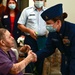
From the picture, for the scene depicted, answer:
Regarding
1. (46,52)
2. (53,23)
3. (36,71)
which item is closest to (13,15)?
(36,71)

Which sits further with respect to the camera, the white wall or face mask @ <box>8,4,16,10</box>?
the white wall

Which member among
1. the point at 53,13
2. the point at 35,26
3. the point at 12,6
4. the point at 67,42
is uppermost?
the point at 53,13

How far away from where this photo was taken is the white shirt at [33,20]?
3.54 meters

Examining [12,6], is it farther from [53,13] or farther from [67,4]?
[53,13]

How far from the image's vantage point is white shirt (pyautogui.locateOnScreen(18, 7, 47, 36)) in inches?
139

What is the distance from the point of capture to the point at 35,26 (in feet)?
11.6

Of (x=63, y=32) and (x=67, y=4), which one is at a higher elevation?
(x=63, y=32)

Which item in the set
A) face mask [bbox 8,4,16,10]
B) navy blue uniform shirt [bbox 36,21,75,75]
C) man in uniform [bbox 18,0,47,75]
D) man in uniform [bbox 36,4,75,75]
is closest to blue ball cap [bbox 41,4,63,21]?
man in uniform [bbox 36,4,75,75]

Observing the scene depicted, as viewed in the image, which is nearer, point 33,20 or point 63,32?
point 63,32

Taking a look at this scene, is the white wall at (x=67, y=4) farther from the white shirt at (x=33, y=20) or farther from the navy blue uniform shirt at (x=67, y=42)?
the navy blue uniform shirt at (x=67, y=42)

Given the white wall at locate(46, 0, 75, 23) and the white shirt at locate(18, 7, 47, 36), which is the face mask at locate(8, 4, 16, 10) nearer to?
the white shirt at locate(18, 7, 47, 36)

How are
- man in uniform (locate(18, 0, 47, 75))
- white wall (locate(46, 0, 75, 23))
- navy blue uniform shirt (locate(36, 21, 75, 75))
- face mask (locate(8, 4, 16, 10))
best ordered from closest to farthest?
navy blue uniform shirt (locate(36, 21, 75, 75)) < man in uniform (locate(18, 0, 47, 75)) < face mask (locate(8, 4, 16, 10)) < white wall (locate(46, 0, 75, 23))

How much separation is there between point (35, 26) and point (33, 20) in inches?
3.6

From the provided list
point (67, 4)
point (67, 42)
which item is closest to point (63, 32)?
point (67, 42)
